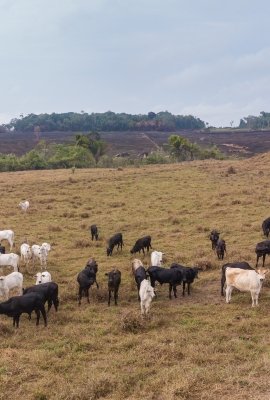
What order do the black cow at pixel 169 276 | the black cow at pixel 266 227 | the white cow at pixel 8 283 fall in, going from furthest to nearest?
the black cow at pixel 266 227
the black cow at pixel 169 276
the white cow at pixel 8 283

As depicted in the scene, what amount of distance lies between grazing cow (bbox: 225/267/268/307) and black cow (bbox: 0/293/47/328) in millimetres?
5536

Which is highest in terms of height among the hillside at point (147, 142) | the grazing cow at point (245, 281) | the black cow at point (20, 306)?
the hillside at point (147, 142)

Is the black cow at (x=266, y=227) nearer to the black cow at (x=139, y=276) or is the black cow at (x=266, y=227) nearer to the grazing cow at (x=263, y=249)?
the grazing cow at (x=263, y=249)

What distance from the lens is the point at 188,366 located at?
996 centimetres

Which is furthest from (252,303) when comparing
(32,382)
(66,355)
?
(32,382)

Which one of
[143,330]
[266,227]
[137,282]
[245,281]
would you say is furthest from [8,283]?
[266,227]

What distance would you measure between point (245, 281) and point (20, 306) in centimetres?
652

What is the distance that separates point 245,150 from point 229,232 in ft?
308

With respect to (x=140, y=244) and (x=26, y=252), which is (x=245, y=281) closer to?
(x=140, y=244)

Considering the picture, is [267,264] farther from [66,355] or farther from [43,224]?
[43,224]

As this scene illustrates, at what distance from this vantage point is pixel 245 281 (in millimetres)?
13820

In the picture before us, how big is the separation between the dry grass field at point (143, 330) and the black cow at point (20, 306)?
1.18 feet

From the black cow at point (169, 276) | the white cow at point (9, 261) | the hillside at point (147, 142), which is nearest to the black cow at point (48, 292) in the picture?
the black cow at point (169, 276)

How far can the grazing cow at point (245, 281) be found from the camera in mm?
13641
